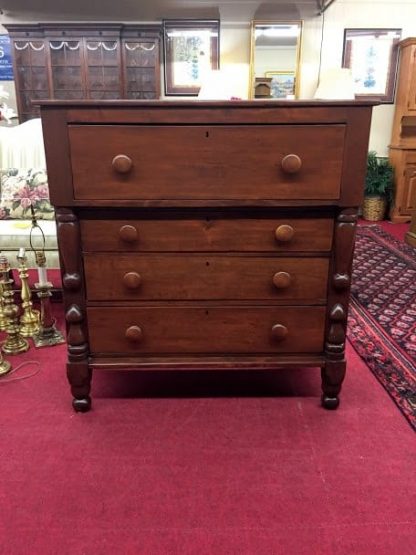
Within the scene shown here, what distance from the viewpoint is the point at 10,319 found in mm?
1926

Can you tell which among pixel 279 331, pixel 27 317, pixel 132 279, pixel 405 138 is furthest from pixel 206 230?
pixel 405 138

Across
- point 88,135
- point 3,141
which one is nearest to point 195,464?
point 88,135

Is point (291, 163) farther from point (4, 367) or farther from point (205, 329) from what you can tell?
point (4, 367)

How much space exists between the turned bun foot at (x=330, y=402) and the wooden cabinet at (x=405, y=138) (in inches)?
156

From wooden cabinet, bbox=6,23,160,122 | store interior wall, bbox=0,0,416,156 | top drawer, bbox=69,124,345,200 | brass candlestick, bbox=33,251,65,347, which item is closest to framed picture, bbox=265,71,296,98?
store interior wall, bbox=0,0,416,156

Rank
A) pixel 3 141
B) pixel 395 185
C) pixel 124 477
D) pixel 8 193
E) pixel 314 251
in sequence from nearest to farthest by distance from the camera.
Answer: pixel 124 477
pixel 314 251
pixel 8 193
pixel 3 141
pixel 395 185

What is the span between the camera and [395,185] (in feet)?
16.5

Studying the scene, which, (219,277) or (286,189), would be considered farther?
(219,277)

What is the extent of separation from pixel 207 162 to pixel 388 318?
156cm

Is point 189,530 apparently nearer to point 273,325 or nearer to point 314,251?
point 273,325

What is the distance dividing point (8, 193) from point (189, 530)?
7.08 feet

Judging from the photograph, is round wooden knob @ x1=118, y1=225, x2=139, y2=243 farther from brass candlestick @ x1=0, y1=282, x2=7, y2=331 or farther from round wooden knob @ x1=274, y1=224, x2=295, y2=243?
brass candlestick @ x1=0, y1=282, x2=7, y2=331

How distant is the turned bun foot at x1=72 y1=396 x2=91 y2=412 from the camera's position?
5.06 ft

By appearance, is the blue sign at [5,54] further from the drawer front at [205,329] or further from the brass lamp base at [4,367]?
the drawer front at [205,329]
